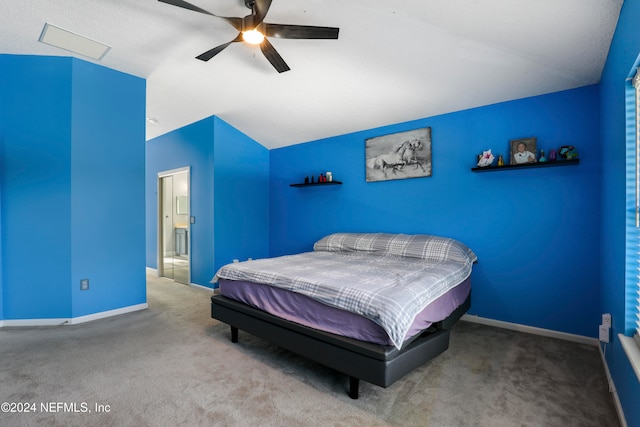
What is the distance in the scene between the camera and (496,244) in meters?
3.07

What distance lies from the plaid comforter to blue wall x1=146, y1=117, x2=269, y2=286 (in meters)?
1.55

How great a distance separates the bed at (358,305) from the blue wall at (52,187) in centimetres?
165

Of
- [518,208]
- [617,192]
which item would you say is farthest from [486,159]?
[617,192]

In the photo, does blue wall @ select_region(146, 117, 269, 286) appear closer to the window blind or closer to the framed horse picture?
the framed horse picture

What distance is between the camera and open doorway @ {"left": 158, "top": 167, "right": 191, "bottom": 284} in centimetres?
512

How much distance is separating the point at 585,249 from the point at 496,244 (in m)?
0.69

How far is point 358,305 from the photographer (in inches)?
71.0

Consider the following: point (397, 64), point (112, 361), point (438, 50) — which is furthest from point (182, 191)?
point (438, 50)

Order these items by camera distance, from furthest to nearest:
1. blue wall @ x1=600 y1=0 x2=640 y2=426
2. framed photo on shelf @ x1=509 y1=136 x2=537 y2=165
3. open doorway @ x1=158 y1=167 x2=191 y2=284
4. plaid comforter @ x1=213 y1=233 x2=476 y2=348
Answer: open doorway @ x1=158 y1=167 x2=191 y2=284
framed photo on shelf @ x1=509 y1=136 x2=537 y2=165
plaid comforter @ x1=213 y1=233 x2=476 y2=348
blue wall @ x1=600 y1=0 x2=640 y2=426

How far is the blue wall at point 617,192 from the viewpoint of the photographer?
58.9 inches

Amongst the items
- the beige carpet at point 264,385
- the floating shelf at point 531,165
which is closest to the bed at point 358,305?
the beige carpet at point 264,385

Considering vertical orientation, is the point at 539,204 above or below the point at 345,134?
below

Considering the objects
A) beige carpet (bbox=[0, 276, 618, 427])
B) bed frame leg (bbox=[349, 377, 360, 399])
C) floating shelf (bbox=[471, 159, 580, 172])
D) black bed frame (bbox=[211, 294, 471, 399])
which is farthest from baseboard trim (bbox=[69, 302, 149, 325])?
floating shelf (bbox=[471, 159, 580, 172])

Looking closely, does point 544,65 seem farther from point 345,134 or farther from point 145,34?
point 145,34
